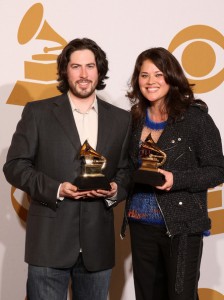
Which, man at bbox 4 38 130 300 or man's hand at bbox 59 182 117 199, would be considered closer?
man's hand at bbox 59 182 117 199

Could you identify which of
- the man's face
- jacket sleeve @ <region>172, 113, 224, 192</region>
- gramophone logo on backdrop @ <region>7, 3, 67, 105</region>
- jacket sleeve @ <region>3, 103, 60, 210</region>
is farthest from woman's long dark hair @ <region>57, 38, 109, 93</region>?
gramophone logo on backdrop @ <region>7, 3, 67, 105</region>

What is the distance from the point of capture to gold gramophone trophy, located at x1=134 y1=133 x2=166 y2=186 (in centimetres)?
248

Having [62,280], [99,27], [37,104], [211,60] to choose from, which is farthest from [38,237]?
[211,60]

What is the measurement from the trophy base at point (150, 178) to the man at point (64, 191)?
123 mm

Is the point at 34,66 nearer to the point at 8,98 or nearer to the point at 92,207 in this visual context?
the point at 8,98

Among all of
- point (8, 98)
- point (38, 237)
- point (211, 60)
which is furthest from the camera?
point (211, 60)

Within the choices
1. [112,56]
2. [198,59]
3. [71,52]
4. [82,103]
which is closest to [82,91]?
[82,103]

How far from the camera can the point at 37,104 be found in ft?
8.29

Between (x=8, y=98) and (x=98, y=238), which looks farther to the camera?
(x=8, y=98)

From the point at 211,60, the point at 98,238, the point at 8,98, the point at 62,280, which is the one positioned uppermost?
the point at 211,60

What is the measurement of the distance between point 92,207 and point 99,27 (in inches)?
56.6

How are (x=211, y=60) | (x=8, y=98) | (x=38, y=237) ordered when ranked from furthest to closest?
(x=211, y=60)
(x=8, y=98)
(x=38, y=237)

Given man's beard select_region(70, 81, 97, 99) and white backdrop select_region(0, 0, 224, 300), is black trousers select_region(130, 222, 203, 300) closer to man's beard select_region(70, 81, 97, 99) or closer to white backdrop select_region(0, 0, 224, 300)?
man's beard select_region(70, 81, 97, 99)

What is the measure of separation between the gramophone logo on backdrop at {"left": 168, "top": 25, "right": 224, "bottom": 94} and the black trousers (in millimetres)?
1323
